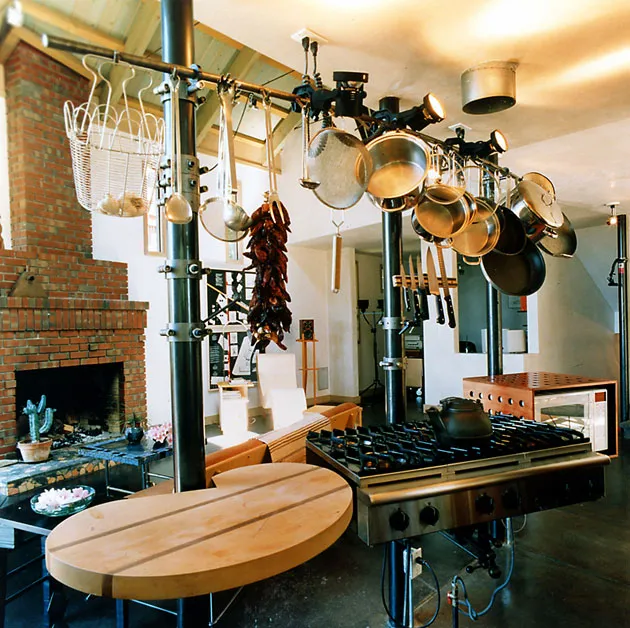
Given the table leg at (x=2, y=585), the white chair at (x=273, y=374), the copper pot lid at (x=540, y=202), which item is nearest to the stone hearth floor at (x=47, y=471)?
the table leg at (x=2, y=585)

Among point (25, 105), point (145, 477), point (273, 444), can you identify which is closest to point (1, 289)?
point (25, 105)

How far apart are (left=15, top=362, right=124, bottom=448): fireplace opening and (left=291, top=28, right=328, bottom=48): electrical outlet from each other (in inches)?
150

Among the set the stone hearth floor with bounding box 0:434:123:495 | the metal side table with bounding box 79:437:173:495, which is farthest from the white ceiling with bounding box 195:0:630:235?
the stone hearth floor with bounding box 0:434:123:495

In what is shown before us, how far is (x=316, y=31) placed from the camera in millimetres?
1957

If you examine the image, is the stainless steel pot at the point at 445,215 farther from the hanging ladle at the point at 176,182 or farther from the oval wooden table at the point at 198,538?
the oval wooden table at the point at 198,538

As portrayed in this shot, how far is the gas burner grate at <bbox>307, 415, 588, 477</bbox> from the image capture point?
1.50 meters

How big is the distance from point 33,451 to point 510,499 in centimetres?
366

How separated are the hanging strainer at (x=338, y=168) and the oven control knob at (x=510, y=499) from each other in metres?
1.15

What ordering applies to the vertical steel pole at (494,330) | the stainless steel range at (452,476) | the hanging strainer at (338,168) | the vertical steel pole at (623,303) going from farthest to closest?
the vertical steel pole at (623,303) < the vertical steel pole at (494,330) < the hanging strainer at (338,168) < the stainless steel range at (452,476)

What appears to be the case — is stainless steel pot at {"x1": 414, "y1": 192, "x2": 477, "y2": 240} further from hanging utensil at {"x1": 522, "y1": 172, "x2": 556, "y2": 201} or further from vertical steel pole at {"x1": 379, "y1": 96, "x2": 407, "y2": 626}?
hanging utensil at {"x1": 522, "y1": 172, "x2": 556, "y2": 201}

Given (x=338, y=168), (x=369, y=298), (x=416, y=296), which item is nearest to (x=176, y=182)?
Answer: (x=338, y=168)

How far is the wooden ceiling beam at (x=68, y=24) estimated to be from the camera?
3928 mm

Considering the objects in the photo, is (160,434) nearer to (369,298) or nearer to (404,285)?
(404,285)

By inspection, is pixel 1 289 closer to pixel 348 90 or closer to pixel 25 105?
A: pixel 25 105
